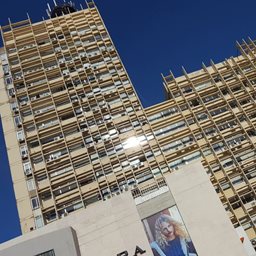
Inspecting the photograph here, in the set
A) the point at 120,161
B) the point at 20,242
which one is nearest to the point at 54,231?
the point at 20,242

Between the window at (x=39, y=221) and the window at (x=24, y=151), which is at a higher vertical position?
the window at (x=24, y=151)

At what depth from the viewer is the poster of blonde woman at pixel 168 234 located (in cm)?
3656

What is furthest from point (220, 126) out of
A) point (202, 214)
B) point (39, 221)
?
point (39, 221)

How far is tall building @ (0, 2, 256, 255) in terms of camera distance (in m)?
48.6

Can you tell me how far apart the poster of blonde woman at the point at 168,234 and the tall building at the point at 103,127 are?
8.75 feet

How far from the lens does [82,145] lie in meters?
53.2

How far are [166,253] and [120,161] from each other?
54.7ft

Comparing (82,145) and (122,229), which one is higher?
(82,145)

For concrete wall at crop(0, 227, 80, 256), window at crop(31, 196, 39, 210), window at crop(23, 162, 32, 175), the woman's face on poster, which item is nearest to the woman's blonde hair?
the woman's face on poster

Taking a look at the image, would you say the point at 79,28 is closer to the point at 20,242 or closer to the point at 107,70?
the point at 107,70

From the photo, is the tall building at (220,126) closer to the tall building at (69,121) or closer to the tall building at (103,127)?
the tall building at (103,127)

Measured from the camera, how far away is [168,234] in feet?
123

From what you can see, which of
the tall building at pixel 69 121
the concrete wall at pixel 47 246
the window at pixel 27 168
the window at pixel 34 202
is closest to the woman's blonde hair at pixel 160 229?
the concrete wall at pixel 47 246

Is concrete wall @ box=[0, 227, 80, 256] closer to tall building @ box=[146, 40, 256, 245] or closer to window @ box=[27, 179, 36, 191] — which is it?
window @ box=[27, 179, 36, 191]
